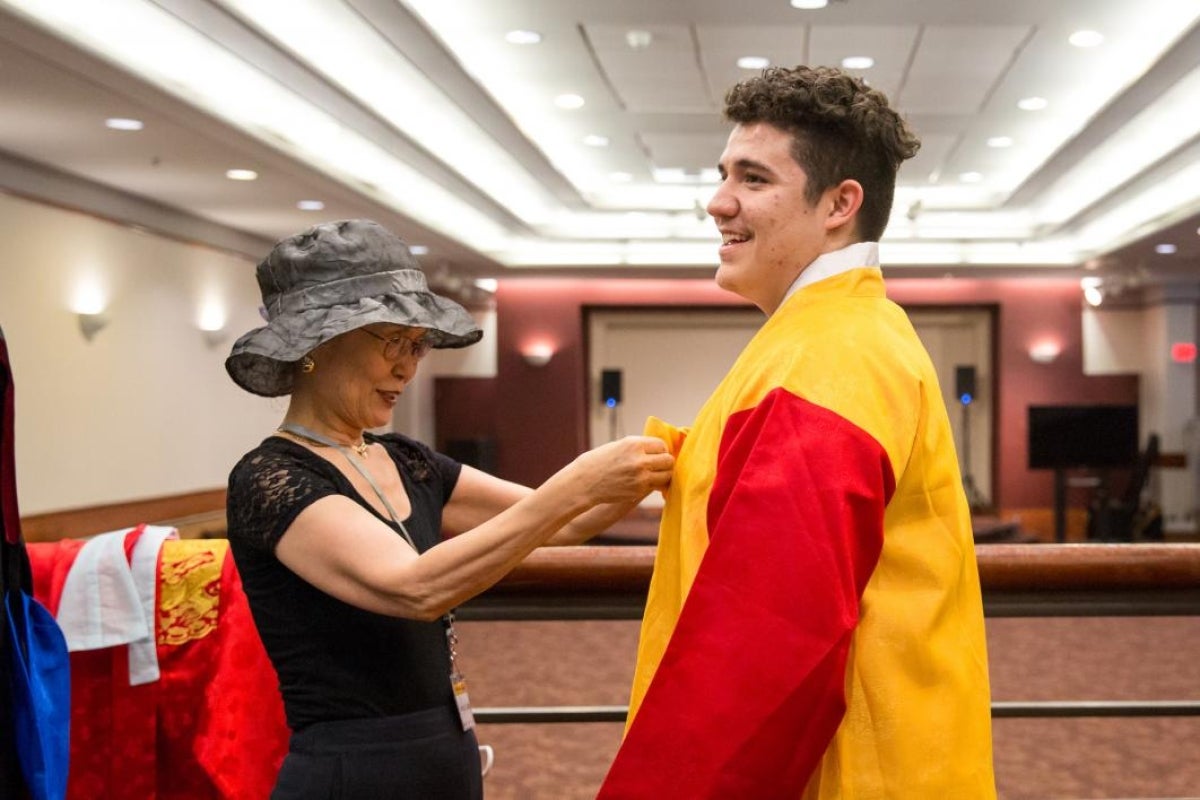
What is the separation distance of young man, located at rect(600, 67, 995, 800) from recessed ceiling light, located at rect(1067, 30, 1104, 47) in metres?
6.29

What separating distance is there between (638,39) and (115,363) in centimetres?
468

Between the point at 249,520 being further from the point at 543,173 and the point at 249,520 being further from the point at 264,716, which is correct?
the point at 543,173

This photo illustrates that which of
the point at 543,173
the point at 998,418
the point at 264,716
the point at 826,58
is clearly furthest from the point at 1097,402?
the point at 264,716

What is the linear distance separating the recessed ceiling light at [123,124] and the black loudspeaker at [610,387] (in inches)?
366

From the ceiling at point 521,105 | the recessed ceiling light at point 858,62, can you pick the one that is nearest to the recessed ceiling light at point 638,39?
the ceiling at point 521,105

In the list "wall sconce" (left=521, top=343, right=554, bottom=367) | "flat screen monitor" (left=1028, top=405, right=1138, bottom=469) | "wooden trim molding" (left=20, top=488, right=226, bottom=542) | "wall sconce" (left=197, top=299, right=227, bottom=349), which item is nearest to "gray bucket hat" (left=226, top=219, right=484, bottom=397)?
"wooden trim molding" (left=20, top=488, right=226, bottom=542)

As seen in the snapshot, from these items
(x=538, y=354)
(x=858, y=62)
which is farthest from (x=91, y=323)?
(x=538, y=354)

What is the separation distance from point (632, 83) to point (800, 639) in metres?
7.28

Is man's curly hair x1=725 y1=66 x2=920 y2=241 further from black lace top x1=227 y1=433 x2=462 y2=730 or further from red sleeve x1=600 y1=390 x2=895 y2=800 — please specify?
black lace top x1=227 y1=433 x2=462 y2=730

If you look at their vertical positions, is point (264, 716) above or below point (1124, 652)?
above

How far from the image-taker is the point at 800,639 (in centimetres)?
113

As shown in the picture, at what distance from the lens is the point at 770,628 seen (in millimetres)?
1138

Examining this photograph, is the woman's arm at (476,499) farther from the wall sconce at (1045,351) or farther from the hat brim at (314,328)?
the wall sconce at (1045,351)

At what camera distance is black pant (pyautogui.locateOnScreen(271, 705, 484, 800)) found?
1.52m
